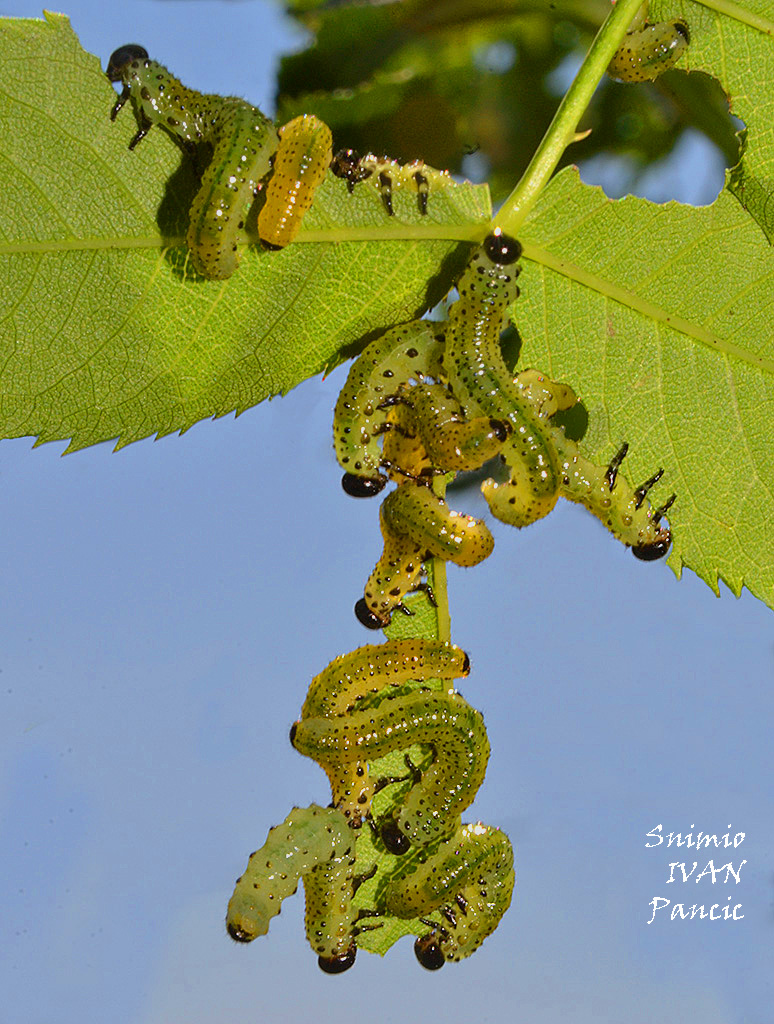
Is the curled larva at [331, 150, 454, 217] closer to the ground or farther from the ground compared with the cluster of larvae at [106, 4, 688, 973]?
farther from the ground

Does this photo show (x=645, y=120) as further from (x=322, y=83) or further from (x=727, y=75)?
(x=727, y=75)

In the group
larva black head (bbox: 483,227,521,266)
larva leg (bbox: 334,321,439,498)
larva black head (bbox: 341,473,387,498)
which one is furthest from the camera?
larva black head (bbox: 341,473,387,498)

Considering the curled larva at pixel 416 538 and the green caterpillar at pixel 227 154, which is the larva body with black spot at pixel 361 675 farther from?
the green caterpillar at pixel 227 154

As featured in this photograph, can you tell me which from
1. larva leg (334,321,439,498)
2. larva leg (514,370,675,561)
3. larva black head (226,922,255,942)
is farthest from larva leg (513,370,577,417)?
larva black head (226,922,255,942)

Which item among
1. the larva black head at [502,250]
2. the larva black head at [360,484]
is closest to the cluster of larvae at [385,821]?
the larva black head at [360,484]

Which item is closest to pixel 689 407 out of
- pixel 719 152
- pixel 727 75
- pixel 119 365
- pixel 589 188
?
pixel 589 188

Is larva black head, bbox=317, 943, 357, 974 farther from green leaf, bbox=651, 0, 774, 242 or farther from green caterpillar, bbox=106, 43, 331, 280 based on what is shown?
green leaf, bbox=651, 0, 774, 242

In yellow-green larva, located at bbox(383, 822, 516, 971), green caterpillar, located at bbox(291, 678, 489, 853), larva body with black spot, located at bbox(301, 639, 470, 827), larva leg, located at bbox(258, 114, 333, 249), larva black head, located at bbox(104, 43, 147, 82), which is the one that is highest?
larva black head, located at bbox(104, 43, 147, 82)

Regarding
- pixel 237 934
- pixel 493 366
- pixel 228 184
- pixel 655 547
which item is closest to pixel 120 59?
pixel 228 184
